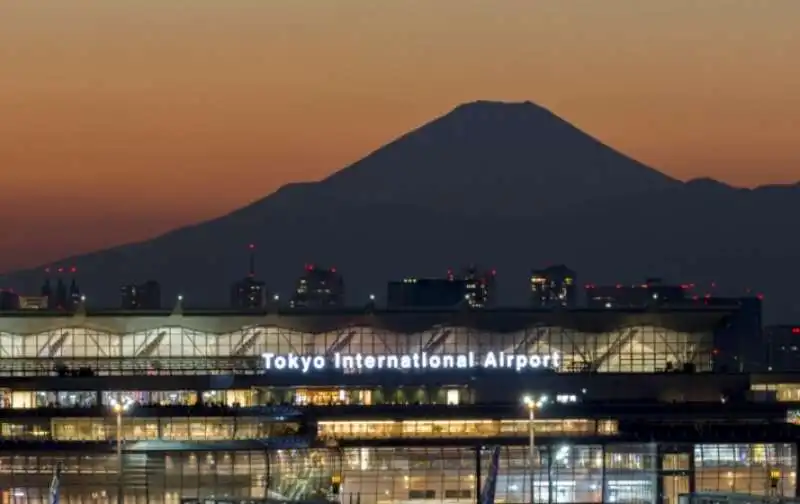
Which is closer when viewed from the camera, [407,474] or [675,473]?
[675,473]

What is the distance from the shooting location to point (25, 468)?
17488 centimetres

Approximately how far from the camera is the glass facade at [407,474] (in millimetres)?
174250

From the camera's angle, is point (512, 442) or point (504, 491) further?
point (512, 442)

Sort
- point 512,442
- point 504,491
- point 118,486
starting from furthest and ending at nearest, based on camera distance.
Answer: point 512,442 < point 504,491 < point 118,486

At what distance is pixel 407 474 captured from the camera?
188 meters

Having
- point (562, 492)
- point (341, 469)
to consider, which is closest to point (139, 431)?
point (341, 469)

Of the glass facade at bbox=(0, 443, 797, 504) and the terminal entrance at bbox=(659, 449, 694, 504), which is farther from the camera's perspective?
the terminal entrance at bbox=(659, 449, 694, 504)

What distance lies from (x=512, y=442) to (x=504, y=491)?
41.0 ft

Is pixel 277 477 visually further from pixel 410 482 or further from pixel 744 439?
pixel 744 439

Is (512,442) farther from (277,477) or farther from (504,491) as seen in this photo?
(277,477)

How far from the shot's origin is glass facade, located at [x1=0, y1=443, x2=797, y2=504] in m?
174

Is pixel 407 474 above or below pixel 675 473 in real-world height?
above

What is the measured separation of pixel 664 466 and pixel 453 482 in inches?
544

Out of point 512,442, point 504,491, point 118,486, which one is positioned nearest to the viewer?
point 118,486
